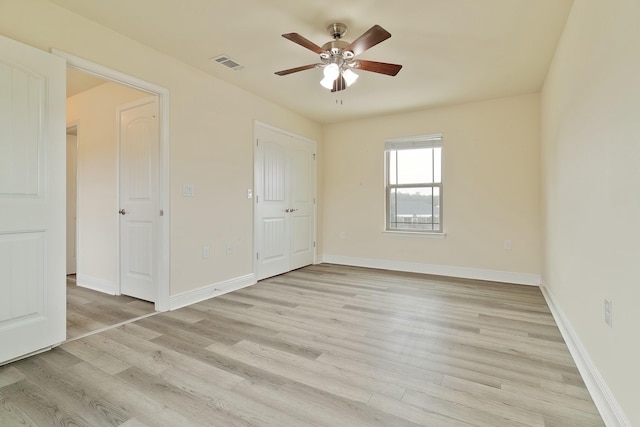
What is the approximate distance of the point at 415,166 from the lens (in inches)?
191

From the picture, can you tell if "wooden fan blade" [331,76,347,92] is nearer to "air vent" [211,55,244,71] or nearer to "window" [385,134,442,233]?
"air vent" [211,55,244,71]

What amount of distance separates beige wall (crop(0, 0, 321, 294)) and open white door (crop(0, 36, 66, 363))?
0.90 ft

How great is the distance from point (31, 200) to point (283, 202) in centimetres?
294

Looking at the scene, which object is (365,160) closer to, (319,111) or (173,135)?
(319,111)

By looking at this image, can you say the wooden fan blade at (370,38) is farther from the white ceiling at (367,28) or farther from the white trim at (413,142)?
the white trim at (413,142)

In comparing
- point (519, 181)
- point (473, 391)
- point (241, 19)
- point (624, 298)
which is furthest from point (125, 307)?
point (519, 181)

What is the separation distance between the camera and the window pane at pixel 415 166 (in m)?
4.75

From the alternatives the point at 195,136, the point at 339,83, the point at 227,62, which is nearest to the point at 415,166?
the point at 339,83

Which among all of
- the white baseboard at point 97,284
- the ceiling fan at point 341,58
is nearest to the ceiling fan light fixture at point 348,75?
the ceiling fan at point 341,58

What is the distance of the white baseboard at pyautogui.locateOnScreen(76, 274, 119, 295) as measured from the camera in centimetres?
354

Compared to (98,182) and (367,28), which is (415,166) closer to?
(367,28)

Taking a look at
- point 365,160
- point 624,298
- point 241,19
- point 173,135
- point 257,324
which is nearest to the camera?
point 624,298

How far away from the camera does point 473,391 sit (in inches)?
66.6

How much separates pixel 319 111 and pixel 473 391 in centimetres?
411
